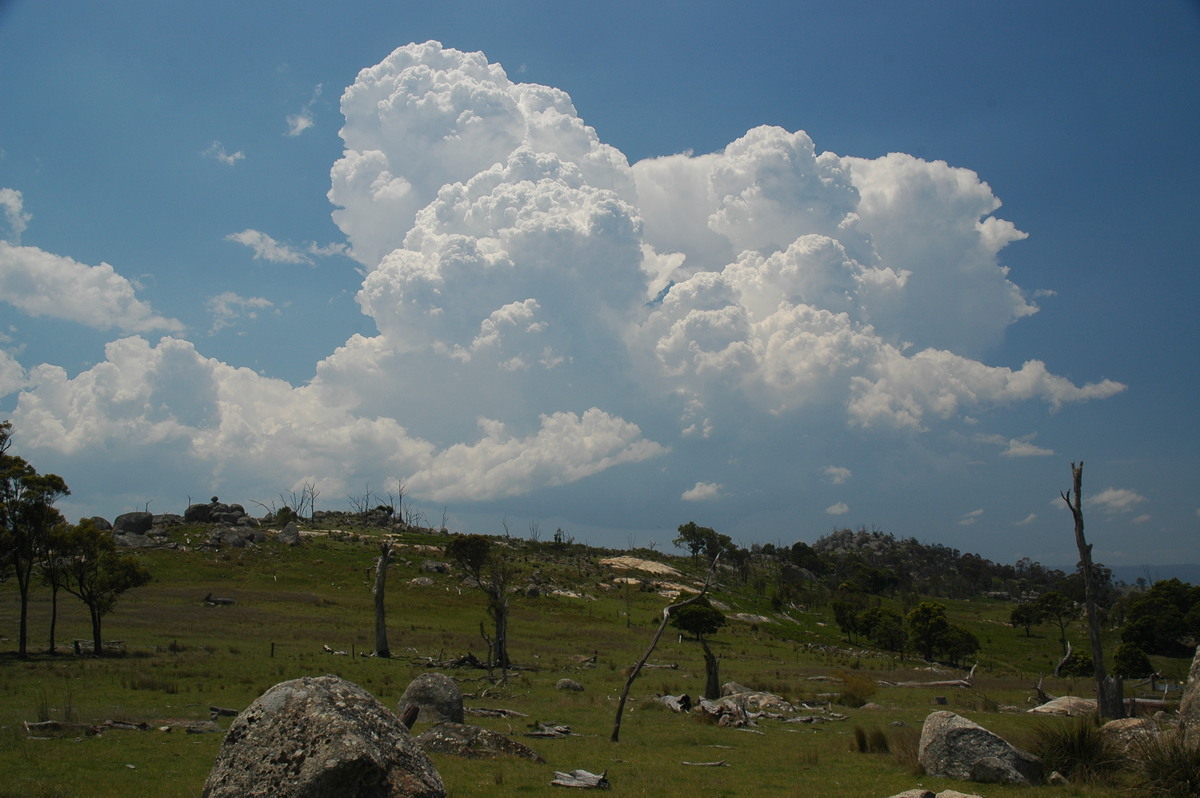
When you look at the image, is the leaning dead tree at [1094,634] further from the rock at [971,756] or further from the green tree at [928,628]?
the green tree at [928,628]

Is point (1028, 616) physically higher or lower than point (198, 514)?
lower

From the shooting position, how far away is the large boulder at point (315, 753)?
992cm

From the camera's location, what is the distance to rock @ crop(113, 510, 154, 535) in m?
104

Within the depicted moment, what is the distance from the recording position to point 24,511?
37688mm

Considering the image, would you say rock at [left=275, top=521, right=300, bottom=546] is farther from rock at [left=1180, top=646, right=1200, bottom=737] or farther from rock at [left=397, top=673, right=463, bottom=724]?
rock at [left=1180, top=646, right=1200, bottom=737]

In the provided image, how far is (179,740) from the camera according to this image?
18953 mm

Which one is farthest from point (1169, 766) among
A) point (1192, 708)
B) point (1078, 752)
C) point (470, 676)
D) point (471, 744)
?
point (470, 676)

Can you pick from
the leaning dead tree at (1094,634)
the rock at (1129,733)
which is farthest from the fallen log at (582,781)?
the leaning dead tree at (1094,634)

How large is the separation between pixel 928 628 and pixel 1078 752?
60745mm

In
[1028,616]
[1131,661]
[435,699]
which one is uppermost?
[435,699]

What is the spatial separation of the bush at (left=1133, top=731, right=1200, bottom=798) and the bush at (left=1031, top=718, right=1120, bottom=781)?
1.30m

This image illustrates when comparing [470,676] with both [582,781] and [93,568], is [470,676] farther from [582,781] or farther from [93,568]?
[582,781]

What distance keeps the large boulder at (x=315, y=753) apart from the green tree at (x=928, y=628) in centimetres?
7045

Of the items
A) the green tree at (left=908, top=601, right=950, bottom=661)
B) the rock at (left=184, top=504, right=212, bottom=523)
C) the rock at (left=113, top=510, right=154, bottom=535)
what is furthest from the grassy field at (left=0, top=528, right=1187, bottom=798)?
the rock at (left=184, top=504, right=212, bottom=523)
